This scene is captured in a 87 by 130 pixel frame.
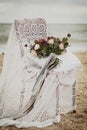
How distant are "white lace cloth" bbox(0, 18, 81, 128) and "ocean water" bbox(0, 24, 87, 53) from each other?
359cm

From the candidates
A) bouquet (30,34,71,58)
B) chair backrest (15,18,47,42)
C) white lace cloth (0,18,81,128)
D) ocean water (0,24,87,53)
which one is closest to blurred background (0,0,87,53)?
ocean water (0,24,87,53)

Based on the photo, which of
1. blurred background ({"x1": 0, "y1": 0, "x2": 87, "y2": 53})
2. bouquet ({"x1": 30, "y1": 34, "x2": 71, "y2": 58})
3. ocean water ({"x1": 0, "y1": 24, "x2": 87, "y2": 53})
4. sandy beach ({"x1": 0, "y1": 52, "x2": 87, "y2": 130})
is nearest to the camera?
sandy beach ({"x1": 0, "y1": 52, "x2": 87, "y2": 130})

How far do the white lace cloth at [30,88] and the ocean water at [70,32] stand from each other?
359 centimetres

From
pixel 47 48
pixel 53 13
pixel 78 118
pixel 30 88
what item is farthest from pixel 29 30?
pixel 53 13

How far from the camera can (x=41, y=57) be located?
172 inches

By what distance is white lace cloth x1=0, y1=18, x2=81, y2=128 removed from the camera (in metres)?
4.18

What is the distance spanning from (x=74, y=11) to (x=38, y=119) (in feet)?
30.2

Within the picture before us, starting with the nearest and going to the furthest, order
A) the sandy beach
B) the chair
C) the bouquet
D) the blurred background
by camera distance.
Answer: the sandy beach → the bouquet → the chair → the blurred background

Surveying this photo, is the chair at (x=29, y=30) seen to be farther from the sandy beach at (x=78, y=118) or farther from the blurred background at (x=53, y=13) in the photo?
the blurred background at (x=53, y=13)

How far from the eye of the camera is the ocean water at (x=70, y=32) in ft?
29.6

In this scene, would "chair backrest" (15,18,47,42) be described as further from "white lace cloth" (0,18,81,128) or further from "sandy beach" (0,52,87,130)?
"sandy beach" (0,52,87,130)

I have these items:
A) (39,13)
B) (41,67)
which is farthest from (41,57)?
(39,13)

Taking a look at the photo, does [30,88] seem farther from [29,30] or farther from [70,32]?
[70,32]

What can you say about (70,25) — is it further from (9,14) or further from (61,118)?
(61,118)
